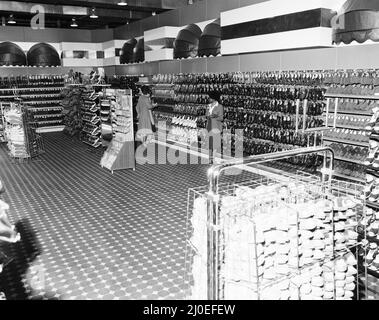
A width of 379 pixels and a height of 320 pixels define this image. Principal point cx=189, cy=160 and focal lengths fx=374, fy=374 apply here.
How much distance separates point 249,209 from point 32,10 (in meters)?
12.0

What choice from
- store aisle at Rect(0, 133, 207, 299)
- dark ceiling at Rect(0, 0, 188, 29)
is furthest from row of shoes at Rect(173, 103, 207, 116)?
dark ceiling at Rect(0, 0, 188, 29)

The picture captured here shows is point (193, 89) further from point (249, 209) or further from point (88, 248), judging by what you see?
point (249, 209)

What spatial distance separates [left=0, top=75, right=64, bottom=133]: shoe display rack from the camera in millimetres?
15023

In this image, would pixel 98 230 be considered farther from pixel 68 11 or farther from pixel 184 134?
pixel 68 11

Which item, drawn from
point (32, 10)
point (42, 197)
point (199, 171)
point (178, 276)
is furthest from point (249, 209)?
point (32, 10)

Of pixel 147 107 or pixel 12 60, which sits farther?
pixel 12 60

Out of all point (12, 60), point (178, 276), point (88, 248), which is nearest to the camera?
point (178, 276)

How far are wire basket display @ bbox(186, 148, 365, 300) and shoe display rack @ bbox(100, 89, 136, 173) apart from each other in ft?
18.9

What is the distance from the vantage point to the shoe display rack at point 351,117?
19.5 ft

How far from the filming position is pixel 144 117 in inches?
390

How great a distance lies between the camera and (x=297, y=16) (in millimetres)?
6988

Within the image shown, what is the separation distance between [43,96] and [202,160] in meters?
9.07
